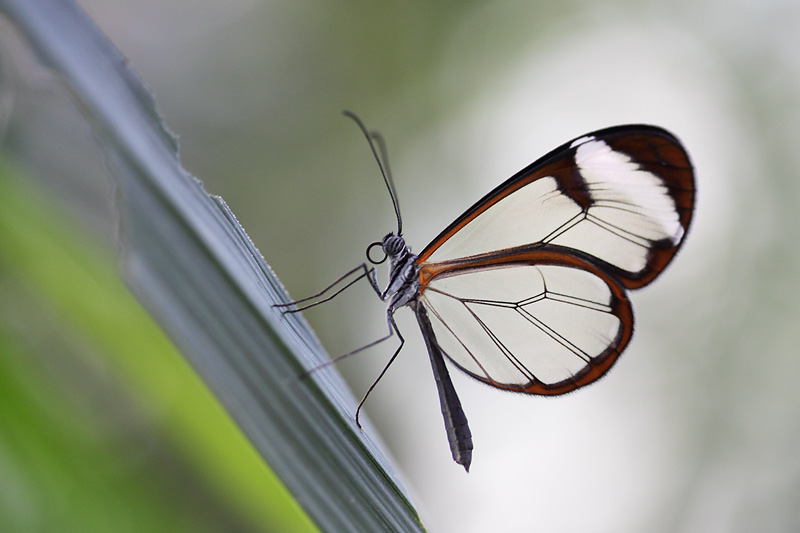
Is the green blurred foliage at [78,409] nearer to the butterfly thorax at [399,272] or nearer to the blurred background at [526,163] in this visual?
→ the butterfly thorax at [399,272]

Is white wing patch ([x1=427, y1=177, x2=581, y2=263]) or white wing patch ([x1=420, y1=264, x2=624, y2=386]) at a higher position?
white wing patch ([x1=427, y1=177, x2=581, y2=263])

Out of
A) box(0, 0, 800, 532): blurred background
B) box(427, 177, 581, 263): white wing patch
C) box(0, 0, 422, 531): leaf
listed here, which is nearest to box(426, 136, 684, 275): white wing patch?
box(427, 177, 581, 263): white wing patch

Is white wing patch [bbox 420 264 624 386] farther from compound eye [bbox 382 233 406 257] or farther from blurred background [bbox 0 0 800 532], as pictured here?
blurred background [bbox 0 0 800 532]

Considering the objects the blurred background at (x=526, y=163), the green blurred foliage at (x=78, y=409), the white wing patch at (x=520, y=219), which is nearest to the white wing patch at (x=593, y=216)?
the white wing patch at (x=520, y=219)

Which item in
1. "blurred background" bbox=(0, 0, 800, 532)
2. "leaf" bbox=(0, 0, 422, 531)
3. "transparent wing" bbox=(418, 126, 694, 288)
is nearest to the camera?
"leaf" bbox=(0, 0, 422, 531)

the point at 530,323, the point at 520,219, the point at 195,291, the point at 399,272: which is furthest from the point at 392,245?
the point at 195,291

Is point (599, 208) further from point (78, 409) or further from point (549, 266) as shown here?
point (78, 409)

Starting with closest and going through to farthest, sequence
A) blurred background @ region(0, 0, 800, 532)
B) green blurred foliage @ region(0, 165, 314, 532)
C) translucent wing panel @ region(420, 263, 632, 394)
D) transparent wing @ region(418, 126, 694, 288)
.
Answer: green blurred foliage @ region(0, 165, 314, 532)
transparent wing @ region(418, 126, 694, 288)
translucent wing panel @ region(420, 263, 632, 394)
blurred background @ region(0, 0, 800, 532)
